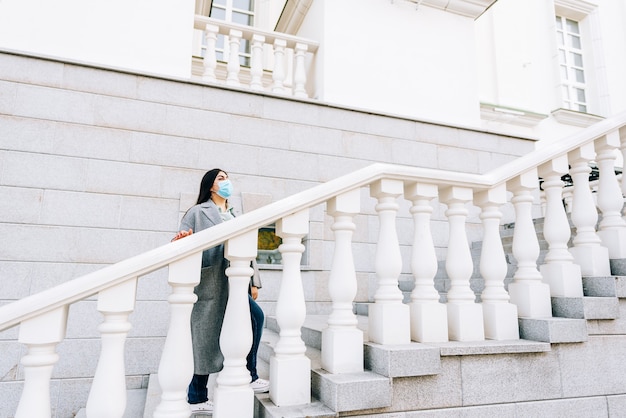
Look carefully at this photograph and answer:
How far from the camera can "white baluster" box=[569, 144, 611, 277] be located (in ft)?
7.88

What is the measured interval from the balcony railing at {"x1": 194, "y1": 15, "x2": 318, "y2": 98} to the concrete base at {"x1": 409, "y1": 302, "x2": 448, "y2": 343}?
3.27 m

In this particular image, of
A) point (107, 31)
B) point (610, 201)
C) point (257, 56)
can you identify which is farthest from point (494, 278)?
point (107, 31)

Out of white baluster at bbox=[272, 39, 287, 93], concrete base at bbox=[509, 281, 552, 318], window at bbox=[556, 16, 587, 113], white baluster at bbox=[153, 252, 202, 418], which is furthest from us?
window at bbox=[556, 16, 587, 113]

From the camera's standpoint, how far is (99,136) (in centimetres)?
377

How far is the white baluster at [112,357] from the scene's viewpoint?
1444 millimetres

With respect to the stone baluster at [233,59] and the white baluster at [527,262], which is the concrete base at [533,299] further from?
the stone baluster at [233,59]

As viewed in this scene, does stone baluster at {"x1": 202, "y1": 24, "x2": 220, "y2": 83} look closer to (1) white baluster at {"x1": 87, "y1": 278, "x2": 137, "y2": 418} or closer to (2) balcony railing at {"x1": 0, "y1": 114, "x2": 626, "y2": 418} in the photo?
(2) balcony railing at {"x1": 0, "y1": 114, "x2": 626, "y2": 418}

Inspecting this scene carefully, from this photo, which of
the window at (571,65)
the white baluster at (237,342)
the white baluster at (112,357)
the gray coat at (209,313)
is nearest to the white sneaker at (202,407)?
the gray coat at (209,313)

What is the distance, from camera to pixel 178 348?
5.19 ft

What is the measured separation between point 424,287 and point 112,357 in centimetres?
150

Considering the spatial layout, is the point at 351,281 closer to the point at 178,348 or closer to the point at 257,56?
the point at 178,348

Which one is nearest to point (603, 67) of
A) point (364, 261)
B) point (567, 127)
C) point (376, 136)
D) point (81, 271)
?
point (567, 127)

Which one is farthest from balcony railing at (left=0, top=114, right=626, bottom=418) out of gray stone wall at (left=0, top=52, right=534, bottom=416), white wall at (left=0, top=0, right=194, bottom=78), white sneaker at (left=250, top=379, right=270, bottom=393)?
white wall at (left=0, top=0, right=194, bottom=78)

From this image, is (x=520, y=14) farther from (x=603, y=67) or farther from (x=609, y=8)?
(x=609, y=8)
